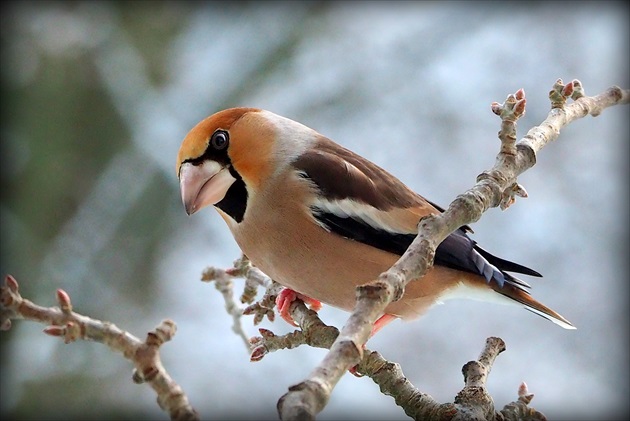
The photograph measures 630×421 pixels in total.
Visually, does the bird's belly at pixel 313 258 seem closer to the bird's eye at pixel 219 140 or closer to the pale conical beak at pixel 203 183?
the pale conical beak at pixel 203 183

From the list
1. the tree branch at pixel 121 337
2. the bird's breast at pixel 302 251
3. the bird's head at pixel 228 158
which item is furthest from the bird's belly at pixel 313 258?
the tree branch at pixel 121 337

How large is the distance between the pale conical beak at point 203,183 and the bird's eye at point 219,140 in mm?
46

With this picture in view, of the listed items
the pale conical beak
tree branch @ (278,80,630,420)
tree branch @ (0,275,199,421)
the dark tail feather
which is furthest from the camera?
the dark tail feather

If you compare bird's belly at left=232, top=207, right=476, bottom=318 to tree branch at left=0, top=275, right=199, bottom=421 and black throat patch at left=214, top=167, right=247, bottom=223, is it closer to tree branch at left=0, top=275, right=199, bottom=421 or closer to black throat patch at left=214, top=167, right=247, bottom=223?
black throat patch at left=214, top=167, right=247, bottom=223

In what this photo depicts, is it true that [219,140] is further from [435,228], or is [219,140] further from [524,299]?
[524,299]

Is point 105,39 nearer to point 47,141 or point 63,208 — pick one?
point 47,141

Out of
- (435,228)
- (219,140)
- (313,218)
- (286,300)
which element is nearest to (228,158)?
(219,140)

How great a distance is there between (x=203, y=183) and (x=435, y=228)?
83 centimetres

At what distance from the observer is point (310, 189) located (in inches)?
80.0

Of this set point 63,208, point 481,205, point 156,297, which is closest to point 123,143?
point 63,208

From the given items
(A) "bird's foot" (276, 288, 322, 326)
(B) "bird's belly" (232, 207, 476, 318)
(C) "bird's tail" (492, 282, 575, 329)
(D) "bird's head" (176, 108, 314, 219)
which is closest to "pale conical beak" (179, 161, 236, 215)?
(D) "bird's head" (176, 108, 314, 219)

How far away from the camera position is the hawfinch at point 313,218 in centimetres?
196

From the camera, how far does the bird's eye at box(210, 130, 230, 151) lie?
201 centimetres

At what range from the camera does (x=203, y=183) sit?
6.43 feet
